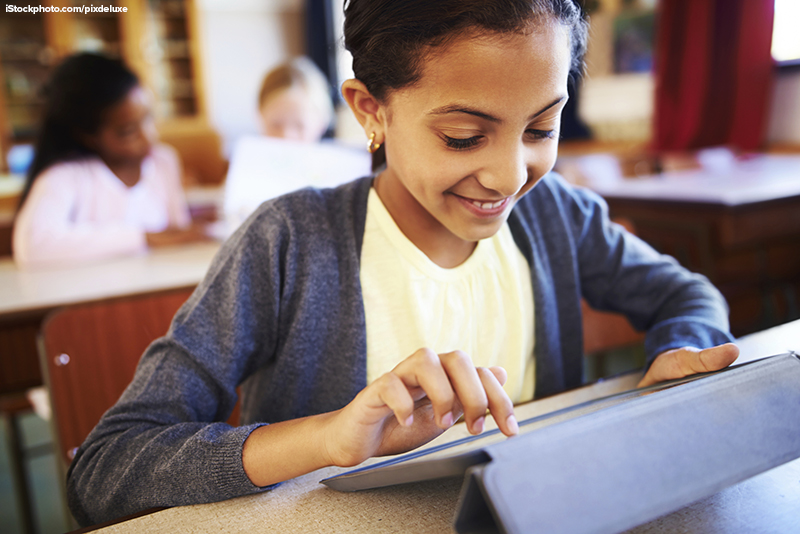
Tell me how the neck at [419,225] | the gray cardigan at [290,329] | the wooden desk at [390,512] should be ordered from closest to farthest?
1. the wooden desk at [390,512]
2. the gray cardigan at [290,329]
3. the neck at [419,225]

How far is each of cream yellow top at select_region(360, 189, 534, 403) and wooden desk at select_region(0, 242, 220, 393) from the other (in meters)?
0.74

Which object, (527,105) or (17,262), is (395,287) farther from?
(17,262)

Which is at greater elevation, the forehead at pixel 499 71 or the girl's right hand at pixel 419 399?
the forehead at pixel 499 71

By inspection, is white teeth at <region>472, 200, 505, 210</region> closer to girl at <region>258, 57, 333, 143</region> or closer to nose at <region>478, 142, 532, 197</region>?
nose at <region>478, 142, 532, 197</region>

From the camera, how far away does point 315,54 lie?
6.32 meters

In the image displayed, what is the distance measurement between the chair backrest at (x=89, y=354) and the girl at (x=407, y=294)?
0.35 meters

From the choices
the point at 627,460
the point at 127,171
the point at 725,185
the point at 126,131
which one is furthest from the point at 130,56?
the point at 627,460

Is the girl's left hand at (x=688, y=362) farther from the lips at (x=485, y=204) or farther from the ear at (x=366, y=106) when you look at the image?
the ear at (x=366, y=106)

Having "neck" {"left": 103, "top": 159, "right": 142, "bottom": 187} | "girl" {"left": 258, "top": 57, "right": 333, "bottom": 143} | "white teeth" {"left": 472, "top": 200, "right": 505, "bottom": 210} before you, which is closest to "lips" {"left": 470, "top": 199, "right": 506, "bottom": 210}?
"white teeth" {"left": 472, "top": 200, "right": 505, "bottom": 210}

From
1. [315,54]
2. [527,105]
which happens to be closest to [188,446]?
[527,105]

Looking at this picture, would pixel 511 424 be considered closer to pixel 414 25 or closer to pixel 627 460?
pixel 627 460

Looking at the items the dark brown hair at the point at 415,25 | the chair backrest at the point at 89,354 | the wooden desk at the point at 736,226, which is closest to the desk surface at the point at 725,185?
the wooden desk at the point at 736,226

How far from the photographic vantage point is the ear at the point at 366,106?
2.28 ft

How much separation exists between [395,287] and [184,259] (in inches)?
44.6
